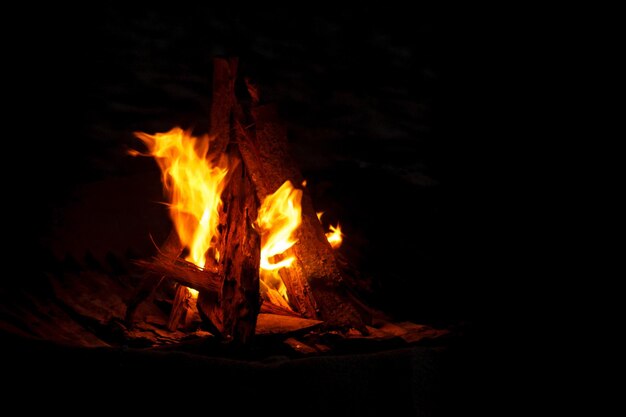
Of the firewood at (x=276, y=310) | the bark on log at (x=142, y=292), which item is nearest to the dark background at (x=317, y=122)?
the firewood at (x=276, y=310)

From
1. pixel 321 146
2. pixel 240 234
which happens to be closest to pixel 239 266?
pixel 240 234

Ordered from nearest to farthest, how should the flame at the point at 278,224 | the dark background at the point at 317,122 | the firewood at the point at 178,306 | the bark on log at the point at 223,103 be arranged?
the firewood at the point at 178,306, the flame at the point at 278,224, the bark on log at the point at 223,103, the dark background at the point at 317,122

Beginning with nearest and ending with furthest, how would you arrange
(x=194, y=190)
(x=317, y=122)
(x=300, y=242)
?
(x=300, y=242) < (x=194, y=190) < (x=317, y=122)

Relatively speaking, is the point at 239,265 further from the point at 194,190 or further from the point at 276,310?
the point at 194,190

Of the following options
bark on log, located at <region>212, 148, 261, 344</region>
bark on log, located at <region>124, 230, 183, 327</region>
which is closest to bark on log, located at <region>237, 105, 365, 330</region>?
bark on log, located at <region>212, 148, 261, 344</region>

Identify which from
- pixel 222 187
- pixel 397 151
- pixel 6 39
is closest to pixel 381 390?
pixel 222 187

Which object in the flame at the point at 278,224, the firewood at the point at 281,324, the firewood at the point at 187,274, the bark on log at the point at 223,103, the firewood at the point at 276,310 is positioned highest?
the bark on log at the point at 223,103

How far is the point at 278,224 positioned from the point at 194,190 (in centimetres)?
51

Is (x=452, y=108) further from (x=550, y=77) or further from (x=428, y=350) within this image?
(x=428, y=350)

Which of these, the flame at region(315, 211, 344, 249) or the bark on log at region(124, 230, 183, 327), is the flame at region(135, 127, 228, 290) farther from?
the flame at region(315, 211, 344, 249)

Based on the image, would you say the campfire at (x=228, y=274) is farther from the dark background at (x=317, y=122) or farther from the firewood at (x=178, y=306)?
the dark background at (x=317, y=122)

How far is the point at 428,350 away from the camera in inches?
75.5

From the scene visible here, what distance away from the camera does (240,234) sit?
2.67 meters

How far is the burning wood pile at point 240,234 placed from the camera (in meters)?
2.58
